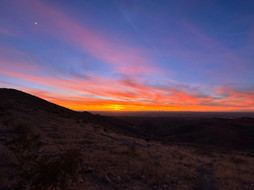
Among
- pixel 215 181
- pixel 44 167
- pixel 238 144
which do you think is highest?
pixel 44 167

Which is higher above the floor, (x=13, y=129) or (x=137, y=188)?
(x=13, y=129)

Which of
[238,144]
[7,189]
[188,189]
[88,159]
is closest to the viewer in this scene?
[7,189]

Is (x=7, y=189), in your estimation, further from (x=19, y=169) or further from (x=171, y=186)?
(x=171, y=186)

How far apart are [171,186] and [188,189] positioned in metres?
0.76

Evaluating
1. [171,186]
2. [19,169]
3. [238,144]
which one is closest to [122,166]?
[171,186]

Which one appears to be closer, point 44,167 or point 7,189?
point 44,167

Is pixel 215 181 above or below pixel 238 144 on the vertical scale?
above

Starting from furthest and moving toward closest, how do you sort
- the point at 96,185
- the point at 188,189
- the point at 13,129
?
the point at 13,129 → the point at 188,189 → the point at 96,185

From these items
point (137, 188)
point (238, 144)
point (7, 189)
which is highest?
point (7, 189)

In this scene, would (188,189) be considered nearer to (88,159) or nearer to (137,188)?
(137,188)

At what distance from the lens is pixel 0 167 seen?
22.2 feet

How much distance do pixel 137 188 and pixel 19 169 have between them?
5.27 meters

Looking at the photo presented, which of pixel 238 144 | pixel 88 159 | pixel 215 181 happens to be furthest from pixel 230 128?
pixel 88 159

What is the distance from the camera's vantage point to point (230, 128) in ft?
214
